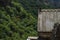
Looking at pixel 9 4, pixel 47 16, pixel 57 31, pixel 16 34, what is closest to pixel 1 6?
pixel 9 4

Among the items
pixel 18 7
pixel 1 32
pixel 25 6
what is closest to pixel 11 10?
pixel 18 7

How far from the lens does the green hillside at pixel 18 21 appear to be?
2290 centimetres

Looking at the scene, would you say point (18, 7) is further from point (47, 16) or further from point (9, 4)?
point (47, 16)

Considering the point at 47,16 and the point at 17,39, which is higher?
the point at 47,16

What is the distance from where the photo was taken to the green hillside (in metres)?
→ 22.9

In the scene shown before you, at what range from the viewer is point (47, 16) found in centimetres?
748

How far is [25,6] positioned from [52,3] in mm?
6245

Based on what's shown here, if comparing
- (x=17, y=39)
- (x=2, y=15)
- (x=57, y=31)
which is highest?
(x=57, y=31)

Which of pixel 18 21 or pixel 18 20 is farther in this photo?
pixel 18 20

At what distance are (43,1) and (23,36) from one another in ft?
41.2

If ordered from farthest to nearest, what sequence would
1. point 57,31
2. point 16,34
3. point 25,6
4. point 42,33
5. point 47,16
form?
point 25,6
point 16,34
point 47,16
point 42,33
point 57,31

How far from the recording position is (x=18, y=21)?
26.8 metres

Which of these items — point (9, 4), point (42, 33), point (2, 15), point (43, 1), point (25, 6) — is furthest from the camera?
point (43, 1)

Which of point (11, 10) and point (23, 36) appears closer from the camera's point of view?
point (23, 36)
